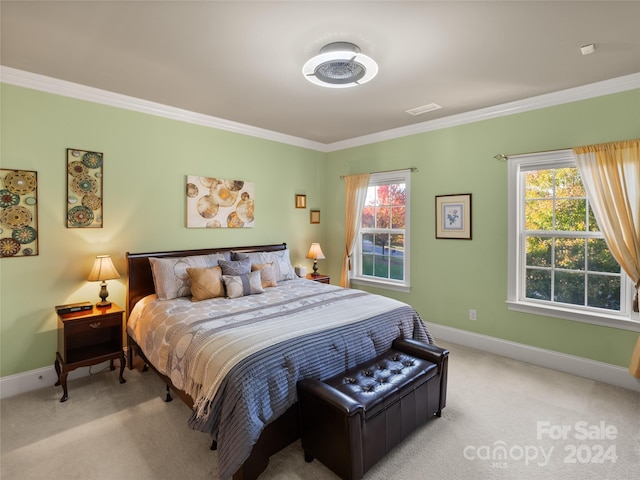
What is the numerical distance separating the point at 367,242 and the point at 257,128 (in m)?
→ 2.19

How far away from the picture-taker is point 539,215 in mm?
3357

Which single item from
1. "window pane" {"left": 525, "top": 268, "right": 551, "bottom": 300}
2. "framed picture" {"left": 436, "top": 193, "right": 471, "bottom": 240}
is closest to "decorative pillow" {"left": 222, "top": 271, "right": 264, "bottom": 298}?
A: "framed picture" {"left": 436, "top": 193, "right": 471, "bottom": 240}

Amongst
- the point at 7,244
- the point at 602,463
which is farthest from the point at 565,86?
the point at 7,244

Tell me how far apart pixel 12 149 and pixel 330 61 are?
2.67 metres

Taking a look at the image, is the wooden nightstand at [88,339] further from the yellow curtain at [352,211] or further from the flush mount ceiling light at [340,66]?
the yellow curtain at [352,211]

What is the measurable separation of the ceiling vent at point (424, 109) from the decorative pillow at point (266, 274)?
2294 mm

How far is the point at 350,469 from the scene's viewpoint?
67.9 inches

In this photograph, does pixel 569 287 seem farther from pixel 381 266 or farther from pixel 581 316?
pixel 381 266

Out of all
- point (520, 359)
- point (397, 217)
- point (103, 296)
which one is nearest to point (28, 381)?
point (103, 296)

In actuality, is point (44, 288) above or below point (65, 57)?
below

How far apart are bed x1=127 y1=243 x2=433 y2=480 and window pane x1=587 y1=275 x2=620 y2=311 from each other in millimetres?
1644

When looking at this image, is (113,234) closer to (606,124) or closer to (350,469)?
(350,469)

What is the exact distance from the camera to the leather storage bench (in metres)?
1.74

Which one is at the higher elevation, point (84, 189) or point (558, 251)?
point (84, 189)
